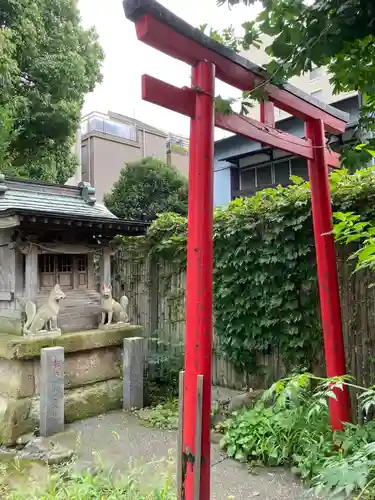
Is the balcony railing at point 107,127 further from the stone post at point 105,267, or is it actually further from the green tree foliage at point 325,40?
the green tree foliage at point 325,40

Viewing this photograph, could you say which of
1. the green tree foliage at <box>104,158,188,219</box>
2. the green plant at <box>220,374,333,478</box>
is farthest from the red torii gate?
the green tree foliage at <box>104,158,188,219</box>

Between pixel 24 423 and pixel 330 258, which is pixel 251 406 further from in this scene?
pixel 24 423

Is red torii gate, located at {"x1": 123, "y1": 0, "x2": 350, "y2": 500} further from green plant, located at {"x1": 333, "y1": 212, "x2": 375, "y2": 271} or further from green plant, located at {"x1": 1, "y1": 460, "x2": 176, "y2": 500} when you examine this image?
green plant, located at {"x1": 333, "y1": 212, "x2": 375, "y2": 271}

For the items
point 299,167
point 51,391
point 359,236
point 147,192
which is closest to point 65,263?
point 51,391

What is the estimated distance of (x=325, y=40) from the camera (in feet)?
6.32

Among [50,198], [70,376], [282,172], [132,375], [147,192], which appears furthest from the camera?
[147,192]

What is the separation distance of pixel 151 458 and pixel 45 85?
996cm

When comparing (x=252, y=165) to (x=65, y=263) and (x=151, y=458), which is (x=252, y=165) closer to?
(x=65, y=263)

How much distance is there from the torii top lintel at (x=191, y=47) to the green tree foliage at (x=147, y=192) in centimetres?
1072

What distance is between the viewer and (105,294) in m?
5.72

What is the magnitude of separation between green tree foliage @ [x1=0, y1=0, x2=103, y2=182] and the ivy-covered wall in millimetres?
6870

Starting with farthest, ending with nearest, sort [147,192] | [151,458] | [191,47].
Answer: [147,192] < [151,458] < [191,47]

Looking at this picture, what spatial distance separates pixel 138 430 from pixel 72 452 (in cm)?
92

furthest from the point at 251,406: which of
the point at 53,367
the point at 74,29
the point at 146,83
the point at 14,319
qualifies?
the point at 74,29
